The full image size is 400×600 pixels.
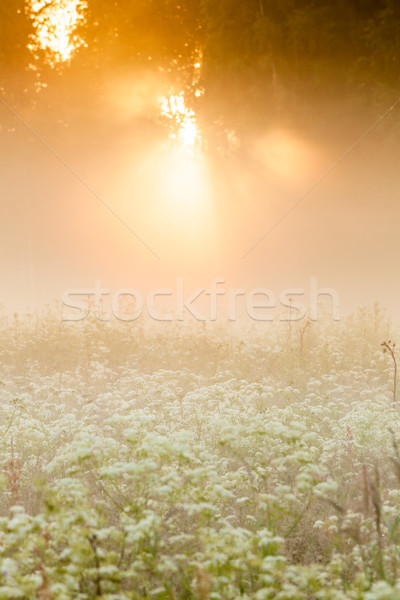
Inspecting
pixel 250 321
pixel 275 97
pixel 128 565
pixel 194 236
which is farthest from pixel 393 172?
pixel 128 565

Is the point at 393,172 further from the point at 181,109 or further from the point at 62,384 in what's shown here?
the point at 62,384

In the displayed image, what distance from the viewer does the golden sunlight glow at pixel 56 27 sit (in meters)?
18.1

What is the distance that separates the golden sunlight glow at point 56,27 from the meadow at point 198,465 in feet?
34.0

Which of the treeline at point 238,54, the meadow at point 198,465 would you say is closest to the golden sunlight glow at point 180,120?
the treeline at point 238,54

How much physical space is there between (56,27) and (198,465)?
57.7ft

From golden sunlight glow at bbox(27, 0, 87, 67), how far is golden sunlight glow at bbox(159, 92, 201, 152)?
3.61 m

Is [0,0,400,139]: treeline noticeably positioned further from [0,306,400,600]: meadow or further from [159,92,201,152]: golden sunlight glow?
[0,306,400,600]: meadow

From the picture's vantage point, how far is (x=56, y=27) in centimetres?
1838

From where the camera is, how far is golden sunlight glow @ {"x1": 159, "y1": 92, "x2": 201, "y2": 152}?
60.2 feet

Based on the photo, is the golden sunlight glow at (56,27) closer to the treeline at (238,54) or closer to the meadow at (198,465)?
the treeline at (238,54)

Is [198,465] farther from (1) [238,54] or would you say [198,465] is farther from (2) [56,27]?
(2) [56,27]

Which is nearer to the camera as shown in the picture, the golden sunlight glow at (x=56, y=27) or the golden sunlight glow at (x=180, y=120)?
the golden sunlight glow at (x=56, y=27)

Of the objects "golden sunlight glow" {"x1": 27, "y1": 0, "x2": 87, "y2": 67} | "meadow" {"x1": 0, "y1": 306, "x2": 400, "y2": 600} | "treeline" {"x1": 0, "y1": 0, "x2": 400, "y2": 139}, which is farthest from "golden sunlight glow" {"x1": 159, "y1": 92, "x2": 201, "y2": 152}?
"meadow" {"x1": 0, "y1": 306, "x2": 400, "y2": 600}

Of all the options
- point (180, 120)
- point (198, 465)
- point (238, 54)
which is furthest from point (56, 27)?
point (198, 465)
